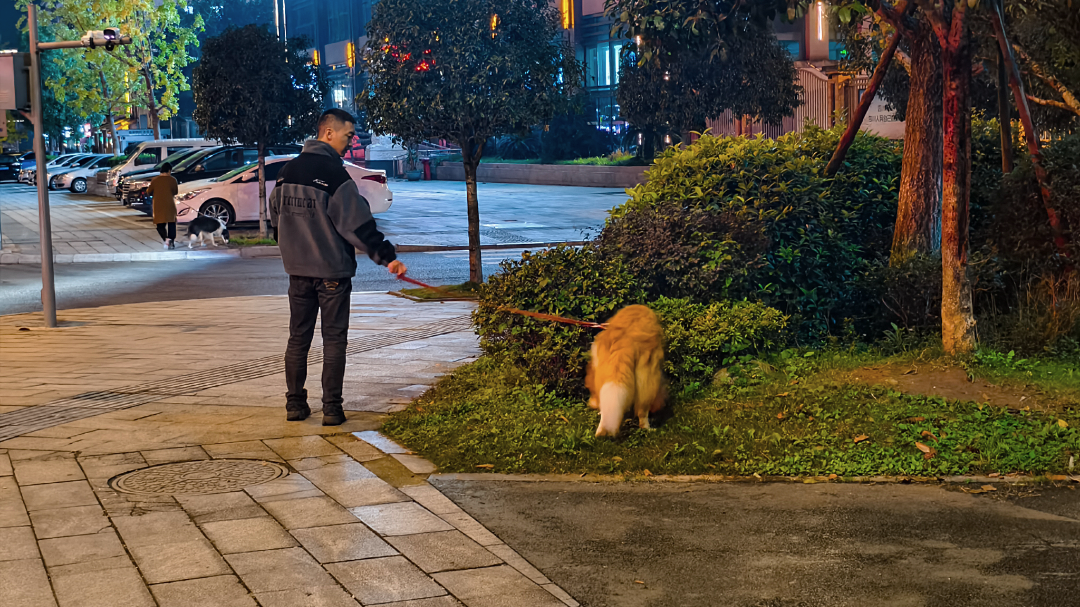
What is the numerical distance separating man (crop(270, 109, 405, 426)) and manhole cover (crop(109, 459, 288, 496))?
1.05 m

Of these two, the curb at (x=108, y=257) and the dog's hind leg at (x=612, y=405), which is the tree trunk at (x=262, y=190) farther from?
the dog's hind leg at (x=612, y=405)

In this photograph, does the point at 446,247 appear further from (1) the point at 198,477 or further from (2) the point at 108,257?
(1) the point at 198,477

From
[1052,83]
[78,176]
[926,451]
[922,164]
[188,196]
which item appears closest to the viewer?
[926,451]

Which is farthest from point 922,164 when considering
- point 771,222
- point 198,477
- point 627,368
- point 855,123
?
point 198,477

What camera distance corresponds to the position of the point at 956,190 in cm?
784

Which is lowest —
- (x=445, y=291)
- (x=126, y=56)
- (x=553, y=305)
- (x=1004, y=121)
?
(x=445, y=291)

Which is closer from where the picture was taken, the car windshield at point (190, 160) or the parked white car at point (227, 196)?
the parked white car at point (227, 196)

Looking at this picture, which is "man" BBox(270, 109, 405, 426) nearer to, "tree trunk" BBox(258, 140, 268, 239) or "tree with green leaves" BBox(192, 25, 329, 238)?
"tree with green leaves" BBox(192, 25, 329, 238)

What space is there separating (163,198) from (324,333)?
16169mm

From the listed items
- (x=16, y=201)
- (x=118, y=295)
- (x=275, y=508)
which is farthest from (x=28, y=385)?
(x=16, y=201)

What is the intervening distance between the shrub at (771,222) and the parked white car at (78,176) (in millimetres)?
41623

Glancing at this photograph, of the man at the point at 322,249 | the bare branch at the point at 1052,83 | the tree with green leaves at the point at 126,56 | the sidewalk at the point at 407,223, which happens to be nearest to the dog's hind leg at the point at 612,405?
the man at the point at 322,249

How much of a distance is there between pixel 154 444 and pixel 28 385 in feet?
8.73

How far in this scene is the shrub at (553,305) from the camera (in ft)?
24.2
